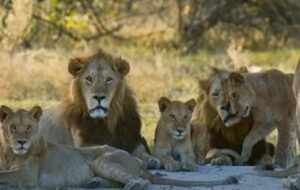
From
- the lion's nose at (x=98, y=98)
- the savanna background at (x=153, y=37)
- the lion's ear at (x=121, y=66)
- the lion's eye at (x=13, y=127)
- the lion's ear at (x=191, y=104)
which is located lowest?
the lion's eye at (x=13, y=127)

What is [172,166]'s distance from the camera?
7.83 m

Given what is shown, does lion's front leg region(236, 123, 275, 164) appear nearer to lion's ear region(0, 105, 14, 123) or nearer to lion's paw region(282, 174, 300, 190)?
lion's paw region(282, 174, 300, 190)

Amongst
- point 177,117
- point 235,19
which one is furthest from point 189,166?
point 235,19

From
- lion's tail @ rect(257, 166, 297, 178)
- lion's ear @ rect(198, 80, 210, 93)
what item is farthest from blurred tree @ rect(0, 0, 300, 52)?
lion's tail @ rect(257, 166, 297, 178)

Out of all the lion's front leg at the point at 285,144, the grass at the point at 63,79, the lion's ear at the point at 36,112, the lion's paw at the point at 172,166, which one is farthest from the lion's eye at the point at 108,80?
the grass at the point at 63,79

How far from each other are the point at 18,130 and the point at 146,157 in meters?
1.40

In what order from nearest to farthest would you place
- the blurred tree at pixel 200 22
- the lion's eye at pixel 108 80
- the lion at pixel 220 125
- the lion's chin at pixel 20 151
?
1. the lion's chin at pixel 20 151
2. the lion's eye at pixel 108 80
3. the lion at pixel 220 125
4. the blurred tree at pixel 200 22

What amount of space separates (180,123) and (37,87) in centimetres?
629

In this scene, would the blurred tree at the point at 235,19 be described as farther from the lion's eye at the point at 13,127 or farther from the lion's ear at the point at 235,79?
the lion's eye at the point at 13,127

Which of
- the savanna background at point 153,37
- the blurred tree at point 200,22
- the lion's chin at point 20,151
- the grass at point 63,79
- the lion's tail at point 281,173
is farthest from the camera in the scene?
the blurred tree at point 200,22

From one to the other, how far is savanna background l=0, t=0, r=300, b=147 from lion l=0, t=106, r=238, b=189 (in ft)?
21.5

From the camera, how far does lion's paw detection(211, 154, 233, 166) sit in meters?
8.30

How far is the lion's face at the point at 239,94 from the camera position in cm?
813

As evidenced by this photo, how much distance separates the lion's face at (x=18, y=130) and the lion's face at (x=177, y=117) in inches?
51.3
